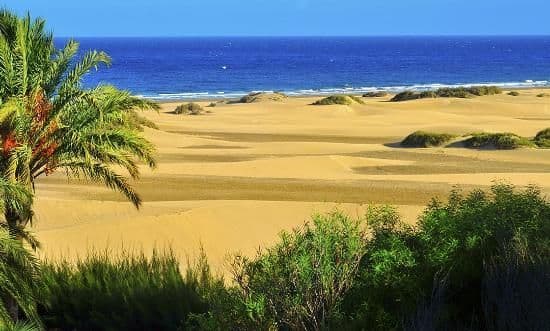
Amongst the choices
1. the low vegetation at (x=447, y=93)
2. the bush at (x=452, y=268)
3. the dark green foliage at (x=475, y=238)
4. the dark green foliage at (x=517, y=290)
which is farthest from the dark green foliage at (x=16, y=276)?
the low vegetation at (x=447, y=93)

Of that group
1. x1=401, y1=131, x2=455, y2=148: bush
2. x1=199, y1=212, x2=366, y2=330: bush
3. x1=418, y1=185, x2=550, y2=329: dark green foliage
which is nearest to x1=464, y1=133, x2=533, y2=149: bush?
x1=401, y1=131, x2=455, y2=148: bush

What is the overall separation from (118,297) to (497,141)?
24.5 metres

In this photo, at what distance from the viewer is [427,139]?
3588cm

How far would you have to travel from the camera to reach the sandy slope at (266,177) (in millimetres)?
20031

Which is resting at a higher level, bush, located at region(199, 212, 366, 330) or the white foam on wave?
bush, located at region(199, 212, 366, 330)

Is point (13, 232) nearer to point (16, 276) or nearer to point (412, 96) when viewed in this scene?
point (16, 276)

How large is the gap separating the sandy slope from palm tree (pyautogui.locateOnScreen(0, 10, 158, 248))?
527 cm

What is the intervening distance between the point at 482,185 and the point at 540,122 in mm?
21809

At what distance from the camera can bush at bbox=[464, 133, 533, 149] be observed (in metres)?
34.0

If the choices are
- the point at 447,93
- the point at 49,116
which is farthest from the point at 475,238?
the point at 447,93

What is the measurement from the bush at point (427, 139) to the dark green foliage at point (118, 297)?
2321 centimetres

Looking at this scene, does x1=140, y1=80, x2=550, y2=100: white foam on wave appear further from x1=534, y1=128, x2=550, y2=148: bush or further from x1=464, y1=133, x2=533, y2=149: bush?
x1=534, y1=128, x2=550, y2=148: bush

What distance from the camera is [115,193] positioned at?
25.6 m

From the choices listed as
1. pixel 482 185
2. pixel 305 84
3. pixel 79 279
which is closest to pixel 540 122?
pixel 482 185
